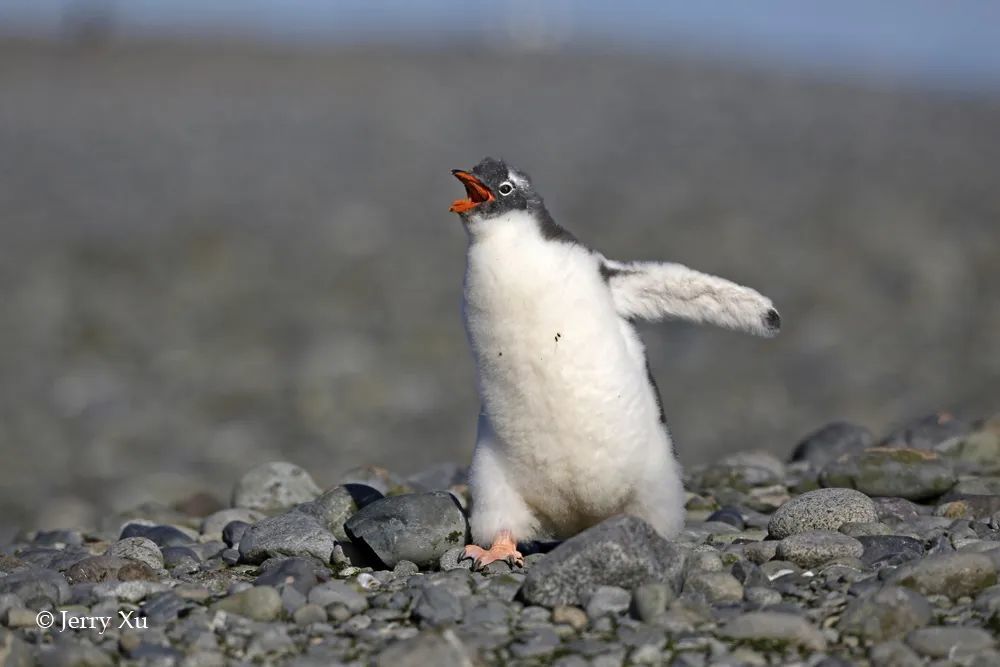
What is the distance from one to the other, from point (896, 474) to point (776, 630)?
2.21 meters

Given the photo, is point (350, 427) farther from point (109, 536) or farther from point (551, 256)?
point (551, 256)

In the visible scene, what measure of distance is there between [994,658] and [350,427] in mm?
9384

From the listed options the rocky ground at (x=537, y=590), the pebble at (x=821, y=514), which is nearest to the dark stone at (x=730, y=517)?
the rocky ground at (x=537, y=590)

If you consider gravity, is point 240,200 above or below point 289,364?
above

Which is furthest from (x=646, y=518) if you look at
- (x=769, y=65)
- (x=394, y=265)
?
(x=769, y=65)

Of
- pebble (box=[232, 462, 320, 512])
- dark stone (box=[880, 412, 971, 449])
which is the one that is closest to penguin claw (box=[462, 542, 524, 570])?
pebble (box=[232, 462, 320, 512])

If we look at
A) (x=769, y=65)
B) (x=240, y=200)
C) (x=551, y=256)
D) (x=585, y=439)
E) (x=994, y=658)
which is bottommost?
(x=994, y=658)

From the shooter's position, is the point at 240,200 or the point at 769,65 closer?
the point at 240,200

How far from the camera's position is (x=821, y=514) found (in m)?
5.43

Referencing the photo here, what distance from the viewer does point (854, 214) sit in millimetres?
17094

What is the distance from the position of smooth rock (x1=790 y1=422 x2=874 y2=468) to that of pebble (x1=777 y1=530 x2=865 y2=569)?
2.50 meters

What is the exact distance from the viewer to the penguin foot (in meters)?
5.04

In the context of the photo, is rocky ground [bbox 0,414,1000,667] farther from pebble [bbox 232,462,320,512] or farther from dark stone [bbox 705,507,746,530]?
pebble [bbox 232,462,320,512]

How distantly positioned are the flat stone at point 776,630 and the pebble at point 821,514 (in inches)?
47.5
